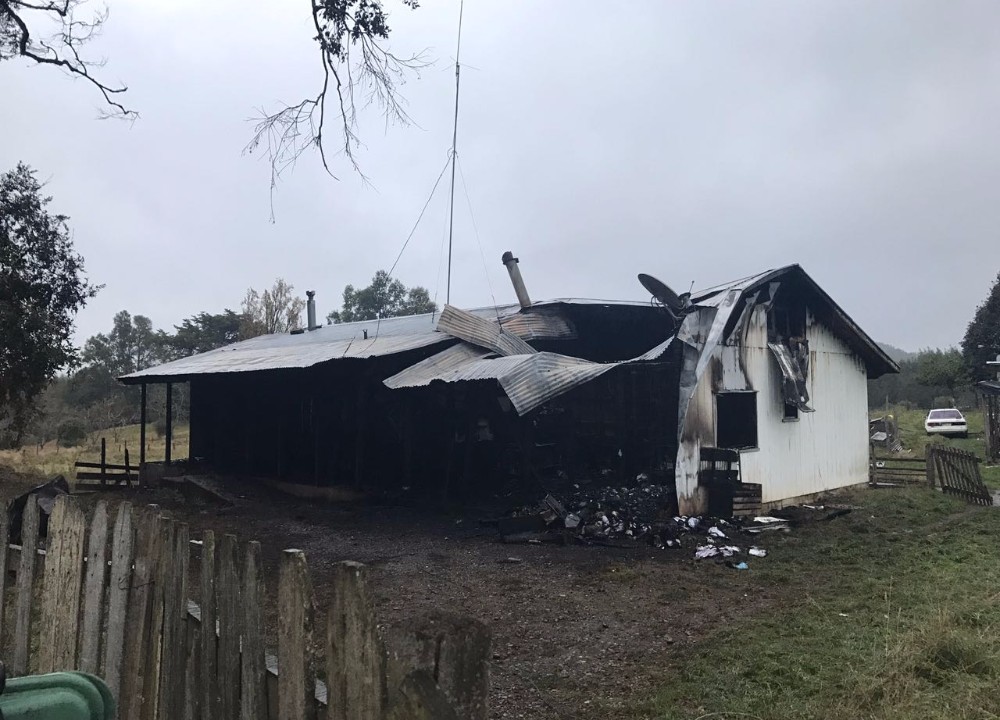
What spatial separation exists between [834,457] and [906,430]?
63.7ft

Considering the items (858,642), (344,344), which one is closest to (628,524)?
(858,642)

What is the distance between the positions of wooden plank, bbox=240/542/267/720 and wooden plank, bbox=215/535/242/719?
4cm

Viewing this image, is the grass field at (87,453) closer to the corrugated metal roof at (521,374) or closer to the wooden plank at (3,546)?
the corrugated metal roof at (521,374)

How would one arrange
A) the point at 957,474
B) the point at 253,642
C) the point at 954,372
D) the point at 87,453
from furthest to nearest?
the point at 954,372 < the point at 87,453 < the point at 957,474 < the point at 253,642

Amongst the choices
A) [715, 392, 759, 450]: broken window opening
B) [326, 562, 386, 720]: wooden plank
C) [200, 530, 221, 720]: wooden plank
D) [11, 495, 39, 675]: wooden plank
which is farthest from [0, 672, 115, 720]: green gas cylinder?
[715, 392, 759, 450]: broken window opening

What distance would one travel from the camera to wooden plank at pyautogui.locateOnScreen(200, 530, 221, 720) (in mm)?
2570

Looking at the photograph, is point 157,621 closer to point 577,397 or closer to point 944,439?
point 577,397

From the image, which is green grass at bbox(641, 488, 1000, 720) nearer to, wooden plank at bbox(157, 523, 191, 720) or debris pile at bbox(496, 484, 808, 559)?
debris pile at bbox(496, 484, 808, 559)

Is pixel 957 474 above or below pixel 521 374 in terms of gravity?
below

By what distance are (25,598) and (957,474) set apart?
49.2ft

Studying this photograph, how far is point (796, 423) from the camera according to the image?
1400 centimetres

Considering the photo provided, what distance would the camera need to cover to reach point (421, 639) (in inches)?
63.2

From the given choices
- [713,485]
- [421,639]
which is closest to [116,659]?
[421,639]

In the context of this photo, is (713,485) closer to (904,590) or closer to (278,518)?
(904,590)
